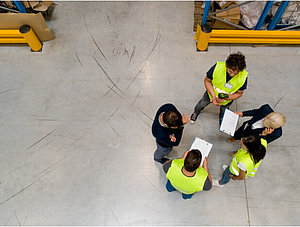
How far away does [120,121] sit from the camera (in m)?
4.31

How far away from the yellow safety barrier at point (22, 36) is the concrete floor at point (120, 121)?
193mm

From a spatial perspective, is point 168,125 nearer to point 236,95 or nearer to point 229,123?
point 229,123

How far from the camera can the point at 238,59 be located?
2877 millimetres

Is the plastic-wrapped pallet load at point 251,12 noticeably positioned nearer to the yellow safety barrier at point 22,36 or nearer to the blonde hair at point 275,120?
the blonde hair at point 275,120

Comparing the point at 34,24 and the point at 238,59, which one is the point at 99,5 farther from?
the point at 238,59

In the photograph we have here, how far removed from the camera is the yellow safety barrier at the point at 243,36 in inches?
182

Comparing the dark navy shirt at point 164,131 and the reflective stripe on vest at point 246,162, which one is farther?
the dark navy shirt at point 164,131

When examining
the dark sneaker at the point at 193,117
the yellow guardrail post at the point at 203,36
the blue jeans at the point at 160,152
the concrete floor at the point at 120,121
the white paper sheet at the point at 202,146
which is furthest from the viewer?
the yellow guardrail post at the point at 203,36

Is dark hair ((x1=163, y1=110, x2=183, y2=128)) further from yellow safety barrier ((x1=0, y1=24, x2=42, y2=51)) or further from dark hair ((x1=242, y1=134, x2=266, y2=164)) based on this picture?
yellow safety barrier ((x1=0, y1=24, x2=42, y2=51))

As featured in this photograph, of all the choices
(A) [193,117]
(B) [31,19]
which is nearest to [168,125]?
(A) [193,117]

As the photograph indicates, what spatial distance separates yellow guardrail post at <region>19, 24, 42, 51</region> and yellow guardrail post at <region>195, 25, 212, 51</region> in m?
3.32

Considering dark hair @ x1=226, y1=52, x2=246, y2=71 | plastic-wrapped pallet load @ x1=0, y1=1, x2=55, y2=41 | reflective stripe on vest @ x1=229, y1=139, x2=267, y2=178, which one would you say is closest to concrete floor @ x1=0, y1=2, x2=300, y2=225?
plastic-wrapped pallet load @ x1=0, y1=1, x2=55, y2=41

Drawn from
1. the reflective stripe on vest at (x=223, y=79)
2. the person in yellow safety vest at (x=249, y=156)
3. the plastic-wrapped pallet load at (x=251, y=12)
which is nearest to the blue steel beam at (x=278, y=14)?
the plastic-wrapped pallet load at (x=251, y=12)

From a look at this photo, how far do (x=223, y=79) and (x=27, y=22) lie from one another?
13.0ft
